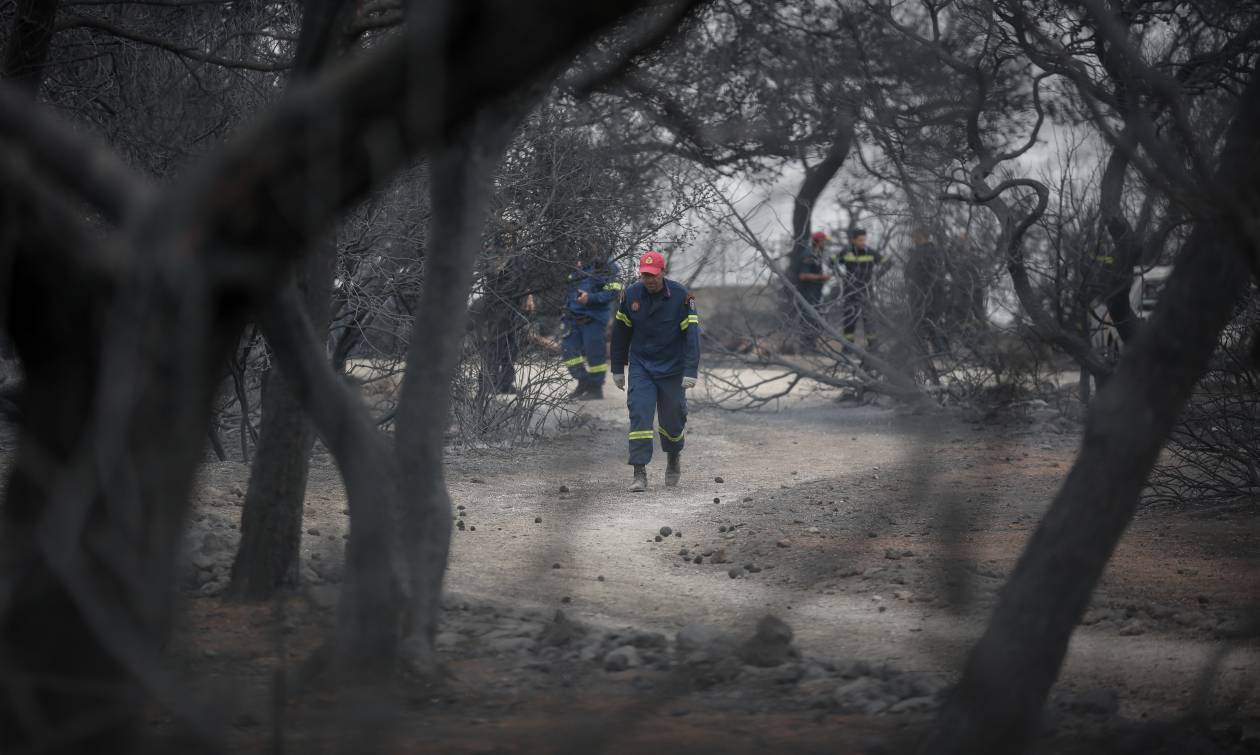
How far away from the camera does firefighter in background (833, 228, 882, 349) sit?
14.3 m

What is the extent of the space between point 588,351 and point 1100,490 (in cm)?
1191

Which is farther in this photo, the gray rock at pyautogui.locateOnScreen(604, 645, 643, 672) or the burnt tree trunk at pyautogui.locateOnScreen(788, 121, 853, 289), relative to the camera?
the burnt tree trunk at pyautogui.locateOnScreen(788, 121, 853, 289)

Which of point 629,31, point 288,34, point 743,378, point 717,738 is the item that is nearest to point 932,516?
point 629,31

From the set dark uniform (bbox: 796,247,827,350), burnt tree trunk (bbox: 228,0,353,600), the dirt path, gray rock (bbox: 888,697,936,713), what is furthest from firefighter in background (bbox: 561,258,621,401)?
gray rock (bbox: 888,697,936,713)

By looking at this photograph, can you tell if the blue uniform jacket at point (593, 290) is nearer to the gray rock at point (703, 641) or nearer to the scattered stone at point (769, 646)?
the gray rock at point (703, 641)

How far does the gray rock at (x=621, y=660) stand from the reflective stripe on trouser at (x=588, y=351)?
941 centimetres

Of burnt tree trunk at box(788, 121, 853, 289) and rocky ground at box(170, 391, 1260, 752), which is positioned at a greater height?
burnt tree trunk at box(788, 121, 853, 289)

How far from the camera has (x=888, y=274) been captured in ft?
47.0

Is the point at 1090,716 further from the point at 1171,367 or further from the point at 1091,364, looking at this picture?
the point at 1091,364

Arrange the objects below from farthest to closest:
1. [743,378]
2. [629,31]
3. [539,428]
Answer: [743,378] → [539,428] → [629,31]

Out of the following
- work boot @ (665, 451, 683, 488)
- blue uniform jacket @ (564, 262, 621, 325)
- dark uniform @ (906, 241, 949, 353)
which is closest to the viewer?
work boot @ (665, 451, 683, 488)

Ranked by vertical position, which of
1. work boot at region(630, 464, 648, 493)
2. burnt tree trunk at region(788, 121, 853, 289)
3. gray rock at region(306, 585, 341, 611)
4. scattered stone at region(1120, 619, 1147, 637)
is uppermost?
burnt tree trunk at region(788, 121, 853, 289)

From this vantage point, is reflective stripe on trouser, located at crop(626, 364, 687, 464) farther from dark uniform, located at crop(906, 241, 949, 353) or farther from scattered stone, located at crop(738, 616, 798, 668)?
scattered stone, located at crop(738, 616, 798, 668)

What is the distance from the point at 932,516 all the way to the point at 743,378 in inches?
331
